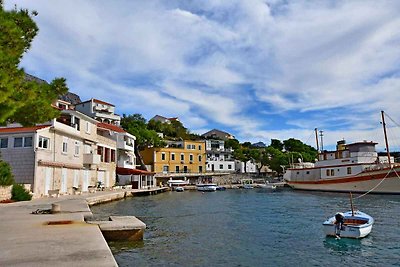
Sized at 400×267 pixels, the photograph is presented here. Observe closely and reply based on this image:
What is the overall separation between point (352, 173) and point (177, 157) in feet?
116

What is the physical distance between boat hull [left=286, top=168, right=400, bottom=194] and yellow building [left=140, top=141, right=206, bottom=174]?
28.2 meters

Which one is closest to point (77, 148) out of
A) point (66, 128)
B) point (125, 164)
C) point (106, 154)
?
point (66, 128)

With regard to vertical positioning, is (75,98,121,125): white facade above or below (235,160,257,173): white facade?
above

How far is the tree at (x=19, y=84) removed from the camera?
32.8 feet

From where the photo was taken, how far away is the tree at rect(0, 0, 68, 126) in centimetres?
999

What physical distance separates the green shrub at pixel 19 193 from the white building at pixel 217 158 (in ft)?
201

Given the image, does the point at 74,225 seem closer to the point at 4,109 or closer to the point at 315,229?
the point at 4,109

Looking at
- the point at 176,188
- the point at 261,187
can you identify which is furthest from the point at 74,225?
the point at 261,187

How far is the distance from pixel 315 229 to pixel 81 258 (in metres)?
14.7

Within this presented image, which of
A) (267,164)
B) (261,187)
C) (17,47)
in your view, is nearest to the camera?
(17,47)

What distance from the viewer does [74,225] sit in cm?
1241


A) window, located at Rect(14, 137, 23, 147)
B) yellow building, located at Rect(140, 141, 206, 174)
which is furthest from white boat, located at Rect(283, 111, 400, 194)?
window, located at Rect(14, 137, 23, 147)

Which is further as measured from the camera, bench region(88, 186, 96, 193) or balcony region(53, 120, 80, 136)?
bench region(88, 186, 96, 193)

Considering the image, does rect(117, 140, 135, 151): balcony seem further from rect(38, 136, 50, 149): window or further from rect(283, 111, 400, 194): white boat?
rect(283, 111, 400, 194): white boat
